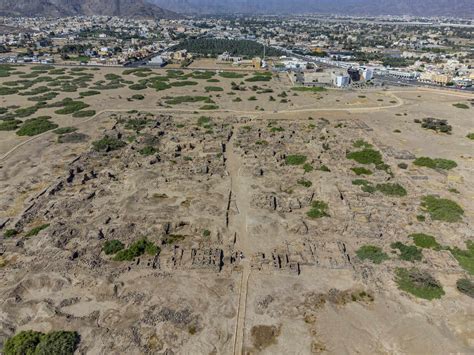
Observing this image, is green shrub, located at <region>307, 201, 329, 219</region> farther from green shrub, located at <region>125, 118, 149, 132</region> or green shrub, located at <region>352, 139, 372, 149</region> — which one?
green shrub, located at <region>125, 118, 149, 132</region>

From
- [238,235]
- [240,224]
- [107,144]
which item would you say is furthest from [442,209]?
[107,144]

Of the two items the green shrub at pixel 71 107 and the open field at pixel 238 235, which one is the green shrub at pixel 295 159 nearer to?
the open field at pixel 238 235

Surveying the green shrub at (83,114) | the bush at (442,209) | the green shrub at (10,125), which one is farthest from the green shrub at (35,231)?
the green shrub at (83,114)

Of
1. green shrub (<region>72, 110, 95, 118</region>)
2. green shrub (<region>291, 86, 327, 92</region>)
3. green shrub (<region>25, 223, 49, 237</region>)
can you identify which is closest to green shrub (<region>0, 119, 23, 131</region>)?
green shrub (<region>72, 110, 95, 118</region>)

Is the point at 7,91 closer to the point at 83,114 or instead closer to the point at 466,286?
the point at 83,114

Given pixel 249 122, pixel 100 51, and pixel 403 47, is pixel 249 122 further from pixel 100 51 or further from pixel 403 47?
pixel 403 47

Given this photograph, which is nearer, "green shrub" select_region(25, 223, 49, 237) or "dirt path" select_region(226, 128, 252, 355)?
"dirt path" select_region(226, 128, 252, 355)
